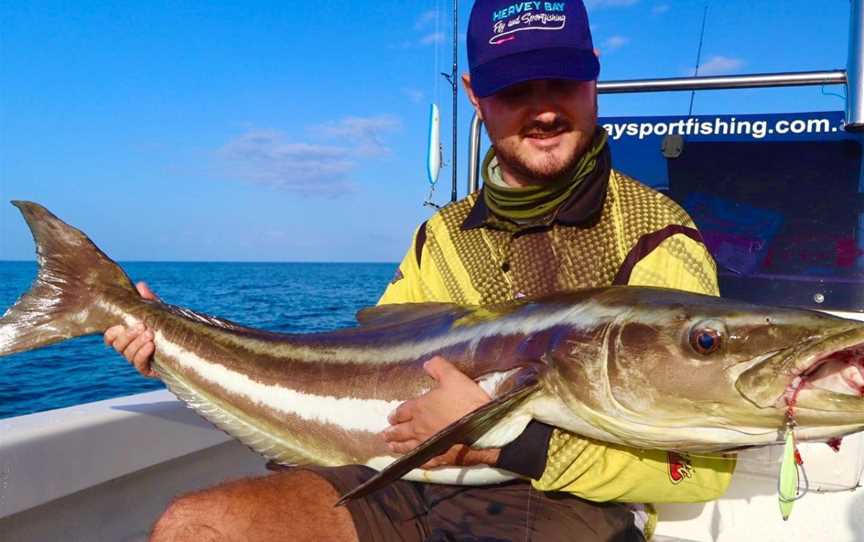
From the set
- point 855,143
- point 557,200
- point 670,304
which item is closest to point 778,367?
point 670,304

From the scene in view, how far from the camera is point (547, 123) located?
320 centimetres

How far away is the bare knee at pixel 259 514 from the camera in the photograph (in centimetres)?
277

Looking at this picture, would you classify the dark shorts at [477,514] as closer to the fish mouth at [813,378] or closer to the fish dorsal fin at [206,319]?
the fish dorsal fin at [206,319]

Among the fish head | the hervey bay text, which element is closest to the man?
the hervey bay text

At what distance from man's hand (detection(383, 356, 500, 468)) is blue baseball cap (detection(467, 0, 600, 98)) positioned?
1.33 meters

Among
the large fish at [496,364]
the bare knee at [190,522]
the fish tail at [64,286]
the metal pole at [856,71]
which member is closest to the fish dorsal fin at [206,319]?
the large fish at [496,364]

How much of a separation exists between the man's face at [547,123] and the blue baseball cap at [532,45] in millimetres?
91

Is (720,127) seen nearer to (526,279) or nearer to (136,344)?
(526,279)

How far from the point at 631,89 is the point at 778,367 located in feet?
10.6

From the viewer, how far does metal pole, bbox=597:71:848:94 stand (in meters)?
4.30

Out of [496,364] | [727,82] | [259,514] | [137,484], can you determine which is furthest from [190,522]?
[727,82]

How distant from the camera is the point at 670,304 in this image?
2197mm

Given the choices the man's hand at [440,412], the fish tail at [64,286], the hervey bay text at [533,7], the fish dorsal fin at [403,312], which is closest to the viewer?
the man's hand at [440,412]

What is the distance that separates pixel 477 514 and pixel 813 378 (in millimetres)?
1494
